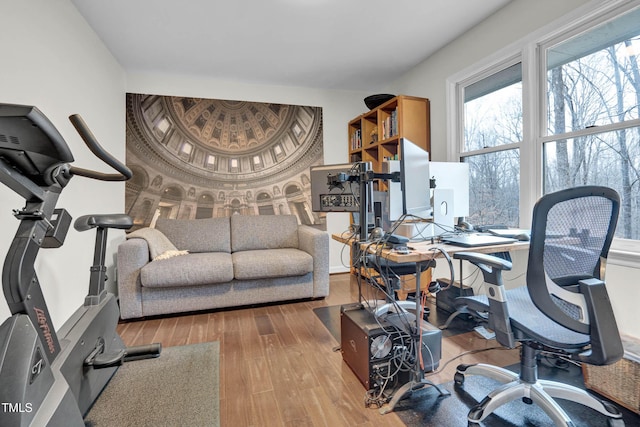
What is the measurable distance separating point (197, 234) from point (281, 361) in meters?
1.85

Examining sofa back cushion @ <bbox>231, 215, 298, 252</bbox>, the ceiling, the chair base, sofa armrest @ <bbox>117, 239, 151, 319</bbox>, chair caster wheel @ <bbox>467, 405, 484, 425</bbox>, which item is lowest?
chair caster wheel @ <bbox>467, 405, 484, 425</bbox>

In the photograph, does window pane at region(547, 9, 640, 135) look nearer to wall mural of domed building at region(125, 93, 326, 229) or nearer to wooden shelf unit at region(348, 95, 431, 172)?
wooden shelf unit at region(348, 95, 431, 172)

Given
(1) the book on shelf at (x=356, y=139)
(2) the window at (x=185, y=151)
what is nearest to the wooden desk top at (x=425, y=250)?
(1) the book on shelf at (x=356, y=139)

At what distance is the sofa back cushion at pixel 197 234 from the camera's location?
3180 millimetres

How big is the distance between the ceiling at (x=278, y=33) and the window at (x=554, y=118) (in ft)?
1.77

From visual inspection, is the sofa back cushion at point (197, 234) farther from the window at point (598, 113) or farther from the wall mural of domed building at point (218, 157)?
the window at point (598, 113)

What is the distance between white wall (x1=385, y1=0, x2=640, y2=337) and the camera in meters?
1.69

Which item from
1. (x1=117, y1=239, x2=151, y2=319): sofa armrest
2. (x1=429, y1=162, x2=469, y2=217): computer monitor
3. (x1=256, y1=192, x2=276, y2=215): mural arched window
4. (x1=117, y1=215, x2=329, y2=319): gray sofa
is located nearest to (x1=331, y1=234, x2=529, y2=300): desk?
(x1=429, y1=162, x2=469, y2=217): computer monitor

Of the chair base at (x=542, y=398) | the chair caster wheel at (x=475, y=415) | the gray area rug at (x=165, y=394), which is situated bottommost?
the gray area rug at (x=165, y=394)

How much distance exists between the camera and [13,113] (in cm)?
86

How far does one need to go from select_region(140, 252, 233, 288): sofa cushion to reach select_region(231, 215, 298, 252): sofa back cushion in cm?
57

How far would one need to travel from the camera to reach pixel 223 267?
270cm

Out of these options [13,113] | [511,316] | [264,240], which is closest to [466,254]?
[511,316]

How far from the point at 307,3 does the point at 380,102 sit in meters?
1.50
